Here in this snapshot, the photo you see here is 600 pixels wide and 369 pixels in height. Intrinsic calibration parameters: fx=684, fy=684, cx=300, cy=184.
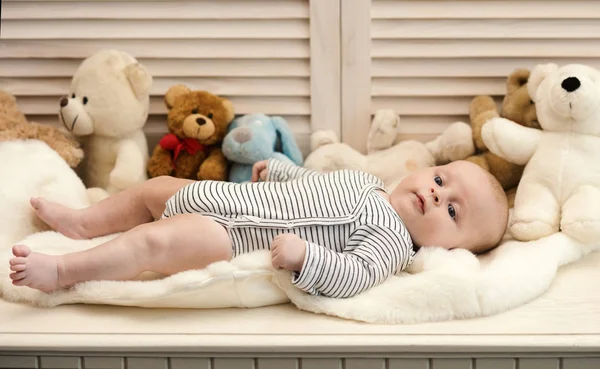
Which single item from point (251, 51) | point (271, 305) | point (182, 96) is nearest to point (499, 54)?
point (251, 51)

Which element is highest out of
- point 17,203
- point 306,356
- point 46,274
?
point 17,203

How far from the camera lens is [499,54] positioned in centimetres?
170

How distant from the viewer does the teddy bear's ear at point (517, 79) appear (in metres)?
1.66

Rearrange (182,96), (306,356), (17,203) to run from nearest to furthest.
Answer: (306,356), (17,203), (182,96)

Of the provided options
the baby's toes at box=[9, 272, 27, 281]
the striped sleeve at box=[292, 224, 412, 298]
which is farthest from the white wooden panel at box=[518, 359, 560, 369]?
the baby's toes at box=[9, 272, 27, 281]

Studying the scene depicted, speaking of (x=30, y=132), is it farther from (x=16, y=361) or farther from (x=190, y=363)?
(x=190, y=363)

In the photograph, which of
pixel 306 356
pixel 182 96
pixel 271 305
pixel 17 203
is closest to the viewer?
pixel 306 356

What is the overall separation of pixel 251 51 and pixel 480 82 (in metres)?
0.58

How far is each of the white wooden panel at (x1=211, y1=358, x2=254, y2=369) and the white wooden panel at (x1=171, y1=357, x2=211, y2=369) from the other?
1cm

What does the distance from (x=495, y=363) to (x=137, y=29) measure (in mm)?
1163

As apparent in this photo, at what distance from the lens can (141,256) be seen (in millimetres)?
1240

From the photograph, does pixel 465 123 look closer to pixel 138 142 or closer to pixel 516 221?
pixel 516 221

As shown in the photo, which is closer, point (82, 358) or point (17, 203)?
point (82, 358)

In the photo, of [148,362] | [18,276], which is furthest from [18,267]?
[148,362]
